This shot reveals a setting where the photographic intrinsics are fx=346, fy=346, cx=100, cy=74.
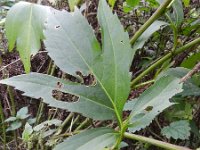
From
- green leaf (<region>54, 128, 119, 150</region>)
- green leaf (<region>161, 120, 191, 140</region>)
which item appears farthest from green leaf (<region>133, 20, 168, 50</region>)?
green leaf (<region>54, 128, 119, 150</region>)

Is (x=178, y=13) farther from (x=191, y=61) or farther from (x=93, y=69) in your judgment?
(x=93, y=69)

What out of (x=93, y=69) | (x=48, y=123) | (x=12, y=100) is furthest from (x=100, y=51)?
(x=12, y=100)

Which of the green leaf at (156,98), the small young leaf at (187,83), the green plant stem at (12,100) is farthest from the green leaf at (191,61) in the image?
the green plant stem at (12,100)

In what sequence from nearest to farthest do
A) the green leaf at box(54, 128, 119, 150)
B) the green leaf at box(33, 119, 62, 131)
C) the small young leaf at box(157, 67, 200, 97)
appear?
the green leaf at box(54, 128, 119, 150)
the small young leaf at box(157, 67, 200, 97)
the green leaf at box(33, 119, 62, 131)

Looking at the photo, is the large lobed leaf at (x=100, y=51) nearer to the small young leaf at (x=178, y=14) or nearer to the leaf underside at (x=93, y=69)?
the leaf underside at (x=93, y=69)

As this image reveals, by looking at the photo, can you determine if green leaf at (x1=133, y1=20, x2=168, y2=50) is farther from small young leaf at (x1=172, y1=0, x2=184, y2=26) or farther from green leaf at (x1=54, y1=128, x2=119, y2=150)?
green leaf at (x1=54, y1=128, x2=119, y2=150)

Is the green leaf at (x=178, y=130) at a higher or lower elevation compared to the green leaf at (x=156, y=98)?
lower
